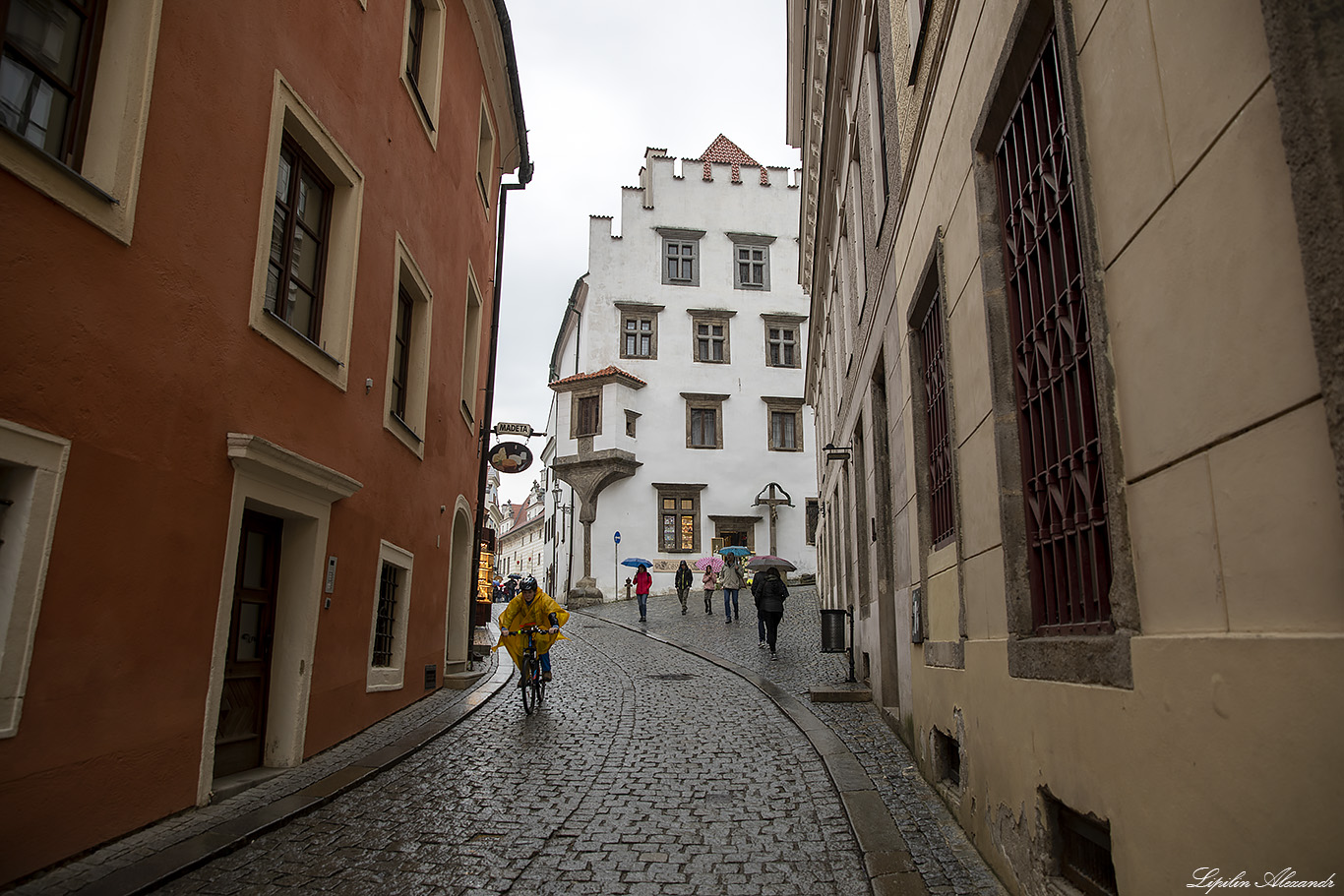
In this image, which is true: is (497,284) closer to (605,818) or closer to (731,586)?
(731,586)

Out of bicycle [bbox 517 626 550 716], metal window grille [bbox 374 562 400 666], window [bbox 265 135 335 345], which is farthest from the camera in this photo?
bicycle [bbox 517 626 550 716]

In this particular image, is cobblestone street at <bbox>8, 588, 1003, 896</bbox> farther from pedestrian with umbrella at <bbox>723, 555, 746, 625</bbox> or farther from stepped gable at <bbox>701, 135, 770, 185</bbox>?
stepped gable at <bbox>701, 135, 770, 185</bbox>

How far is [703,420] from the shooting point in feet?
128

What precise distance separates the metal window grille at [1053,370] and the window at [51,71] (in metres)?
5.08

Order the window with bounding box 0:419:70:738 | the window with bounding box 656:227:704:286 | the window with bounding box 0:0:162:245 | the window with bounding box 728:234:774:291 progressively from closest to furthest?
1. the window with bounding box 0:419:70:738
2. the window with bounding box 0:0:162:245
3. the window with bounding box 656:227:704:286
4. the window with bounding box 728:234:774:291

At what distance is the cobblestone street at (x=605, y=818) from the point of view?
15.3 ft

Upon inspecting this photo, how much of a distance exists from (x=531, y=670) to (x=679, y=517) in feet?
88.8

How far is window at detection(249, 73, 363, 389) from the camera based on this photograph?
23.2 feet

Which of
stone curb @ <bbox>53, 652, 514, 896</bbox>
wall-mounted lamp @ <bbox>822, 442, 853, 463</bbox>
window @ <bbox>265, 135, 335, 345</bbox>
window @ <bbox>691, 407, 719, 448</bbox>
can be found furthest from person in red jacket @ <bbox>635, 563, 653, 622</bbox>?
window @ <bbox>265, 135, 335, 345</bbox>

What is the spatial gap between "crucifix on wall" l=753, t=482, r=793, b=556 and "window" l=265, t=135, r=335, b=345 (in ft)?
99.4

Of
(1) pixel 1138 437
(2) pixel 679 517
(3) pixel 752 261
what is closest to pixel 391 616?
(1) pixel 1138 437

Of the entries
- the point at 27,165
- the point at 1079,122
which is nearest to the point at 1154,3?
the point at 1079,122

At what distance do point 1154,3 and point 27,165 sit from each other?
200 inches

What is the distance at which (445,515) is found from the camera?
13469 millimetres
